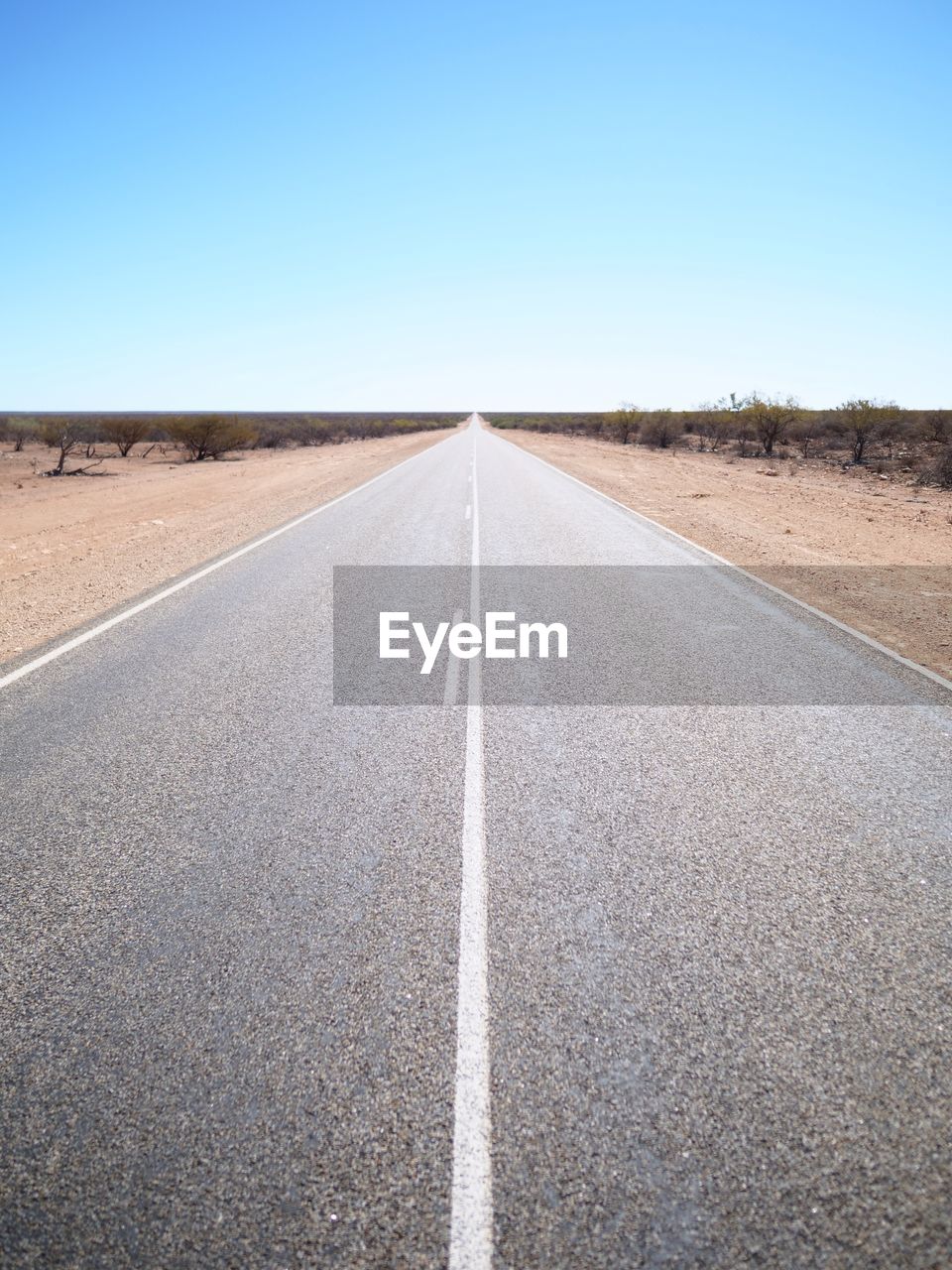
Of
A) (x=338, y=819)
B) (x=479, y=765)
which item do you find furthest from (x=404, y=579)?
(x=338, y=819)

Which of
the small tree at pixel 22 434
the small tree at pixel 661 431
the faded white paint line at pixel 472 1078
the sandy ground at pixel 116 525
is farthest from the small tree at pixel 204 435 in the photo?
the faded white paint line at pixel 472 1078

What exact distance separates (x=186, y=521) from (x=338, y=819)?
13.6 metres

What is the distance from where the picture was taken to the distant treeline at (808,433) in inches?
1363

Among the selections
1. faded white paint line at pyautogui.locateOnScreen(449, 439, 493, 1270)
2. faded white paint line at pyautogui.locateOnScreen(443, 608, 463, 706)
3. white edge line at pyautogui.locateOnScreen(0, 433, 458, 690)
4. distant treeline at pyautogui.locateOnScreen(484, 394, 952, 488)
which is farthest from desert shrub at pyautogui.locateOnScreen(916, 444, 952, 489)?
faded white paint line at pyautogui.locateOnScreen(449, 439, 493, 1270)

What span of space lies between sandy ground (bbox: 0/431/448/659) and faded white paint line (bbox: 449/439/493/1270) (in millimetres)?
5596

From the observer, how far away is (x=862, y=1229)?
1.94 metres

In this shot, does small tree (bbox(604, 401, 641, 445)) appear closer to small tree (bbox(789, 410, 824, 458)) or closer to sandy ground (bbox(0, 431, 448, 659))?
small tree (bbox(789, 410, 824, 458))

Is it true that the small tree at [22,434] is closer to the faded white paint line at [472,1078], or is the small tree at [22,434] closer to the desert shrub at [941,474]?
the desert shrub at [941,474]

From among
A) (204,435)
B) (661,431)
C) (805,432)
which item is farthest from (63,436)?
(805,432)

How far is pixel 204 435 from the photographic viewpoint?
3953 cm

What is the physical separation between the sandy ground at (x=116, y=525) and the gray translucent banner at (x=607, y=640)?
3.16 m

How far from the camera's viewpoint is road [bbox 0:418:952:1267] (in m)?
1.97

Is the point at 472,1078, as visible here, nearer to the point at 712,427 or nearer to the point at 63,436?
the point at 63,436

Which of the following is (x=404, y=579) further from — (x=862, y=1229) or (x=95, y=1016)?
(x=862, y=1229)
